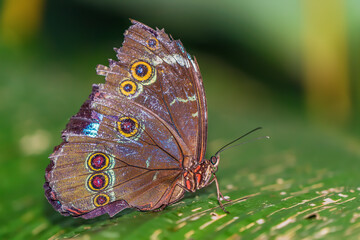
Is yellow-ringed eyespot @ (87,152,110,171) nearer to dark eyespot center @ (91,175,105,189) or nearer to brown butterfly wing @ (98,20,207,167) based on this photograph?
dark eyespot center @ (91,175,105,189)

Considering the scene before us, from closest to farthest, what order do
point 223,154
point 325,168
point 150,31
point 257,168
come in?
point 150,31 < point 325,168 < point 257,168 < point 223,154

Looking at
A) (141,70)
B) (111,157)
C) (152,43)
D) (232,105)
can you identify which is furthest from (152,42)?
(232,105)

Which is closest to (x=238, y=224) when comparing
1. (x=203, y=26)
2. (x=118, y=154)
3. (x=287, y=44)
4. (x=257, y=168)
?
(x=118, y=154)

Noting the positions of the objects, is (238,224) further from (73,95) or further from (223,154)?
(73,95)

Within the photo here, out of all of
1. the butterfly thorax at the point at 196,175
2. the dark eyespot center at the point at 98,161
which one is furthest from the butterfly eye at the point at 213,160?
the dark eyespot center at the point at 98,161

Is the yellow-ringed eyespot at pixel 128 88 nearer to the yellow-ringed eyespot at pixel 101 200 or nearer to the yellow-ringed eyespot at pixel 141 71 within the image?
the yellow-ringed eyespot at pixel 141 71

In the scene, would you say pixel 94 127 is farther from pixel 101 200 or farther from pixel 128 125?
pixel 101 200
